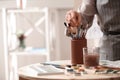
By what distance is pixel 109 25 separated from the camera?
4.82ft

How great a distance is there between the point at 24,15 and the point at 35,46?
33 centimetres

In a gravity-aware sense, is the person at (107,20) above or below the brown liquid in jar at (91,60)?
above

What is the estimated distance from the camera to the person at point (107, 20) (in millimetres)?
1456

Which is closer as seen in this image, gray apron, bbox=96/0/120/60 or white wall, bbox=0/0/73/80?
gray apron, bbox=96/0/120/60

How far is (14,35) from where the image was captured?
281 cm

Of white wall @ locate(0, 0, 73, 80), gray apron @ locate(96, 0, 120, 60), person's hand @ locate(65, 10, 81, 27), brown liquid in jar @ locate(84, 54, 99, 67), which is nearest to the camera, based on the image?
brown liquid in jar @ locate(84, 54, 99, 67)

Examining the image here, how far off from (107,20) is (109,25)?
0.09ft

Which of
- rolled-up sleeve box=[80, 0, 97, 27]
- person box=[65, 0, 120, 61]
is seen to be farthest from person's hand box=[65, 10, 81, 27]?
rolled-up sleeve box=[80, 0, 97, 27]

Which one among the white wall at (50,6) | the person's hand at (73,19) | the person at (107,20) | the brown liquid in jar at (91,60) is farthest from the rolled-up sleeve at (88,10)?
the white wall at (50,6)

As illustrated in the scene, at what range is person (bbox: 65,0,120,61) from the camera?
Answer: 146 centimetres

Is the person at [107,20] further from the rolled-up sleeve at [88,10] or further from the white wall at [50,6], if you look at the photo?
the white wall at [50,6]

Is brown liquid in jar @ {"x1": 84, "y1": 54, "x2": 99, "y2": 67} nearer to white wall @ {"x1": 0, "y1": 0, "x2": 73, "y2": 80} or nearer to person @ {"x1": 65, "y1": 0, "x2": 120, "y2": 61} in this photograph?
person @ {"x1": 65, "y1": 0, "x2": 120, "y2": 61}

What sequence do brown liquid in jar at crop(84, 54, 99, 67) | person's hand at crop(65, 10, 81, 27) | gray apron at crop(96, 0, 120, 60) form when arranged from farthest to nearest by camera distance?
gray apron at crop(96, 0, 120, 60)
person's hand at crop(65, 10, 81, 27)
brown liquid in jar at crop(84, 54, 99, 67)

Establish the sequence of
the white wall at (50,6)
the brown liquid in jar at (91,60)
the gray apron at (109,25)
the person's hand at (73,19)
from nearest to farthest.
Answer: the brown liquid in jar at (91,60)
the person's hand at (73,19)
the gray apron at (109,25)
the white wall at (50,6)
